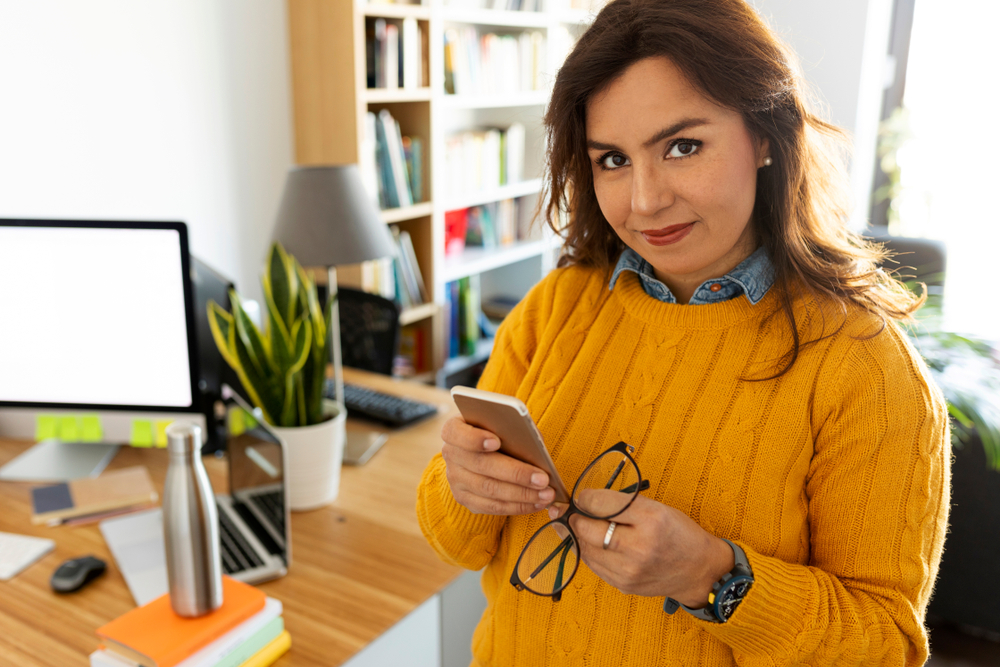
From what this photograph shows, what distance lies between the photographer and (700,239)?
88cm

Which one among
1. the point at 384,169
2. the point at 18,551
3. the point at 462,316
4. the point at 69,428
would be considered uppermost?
the point at 384,169

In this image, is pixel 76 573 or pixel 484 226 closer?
pixel 76 573

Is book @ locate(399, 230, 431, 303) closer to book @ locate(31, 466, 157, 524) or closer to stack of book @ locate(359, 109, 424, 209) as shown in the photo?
stack of book @ locate(359, 109, 424, 209)

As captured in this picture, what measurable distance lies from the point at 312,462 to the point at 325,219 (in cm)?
55

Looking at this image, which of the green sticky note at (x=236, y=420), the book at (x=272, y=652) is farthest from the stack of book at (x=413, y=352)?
the book at (x=272, y=652)

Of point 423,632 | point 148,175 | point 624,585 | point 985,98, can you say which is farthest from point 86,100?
point 985,98

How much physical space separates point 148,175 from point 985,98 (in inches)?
164

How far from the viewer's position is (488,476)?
85 cm

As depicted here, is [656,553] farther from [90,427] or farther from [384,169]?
[384,169]

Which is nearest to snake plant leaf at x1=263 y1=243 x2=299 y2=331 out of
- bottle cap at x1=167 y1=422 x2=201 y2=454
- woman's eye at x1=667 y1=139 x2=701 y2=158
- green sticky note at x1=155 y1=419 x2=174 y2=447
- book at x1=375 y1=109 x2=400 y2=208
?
green sticky note at x1=155 y1=419 x2=174 y2=447

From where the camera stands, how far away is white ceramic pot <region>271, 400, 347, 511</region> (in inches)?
53.0

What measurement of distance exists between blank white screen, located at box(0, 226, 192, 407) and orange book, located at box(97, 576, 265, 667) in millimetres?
513

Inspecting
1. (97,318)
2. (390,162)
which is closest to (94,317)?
(97,318)

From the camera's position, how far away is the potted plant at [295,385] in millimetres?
1346
